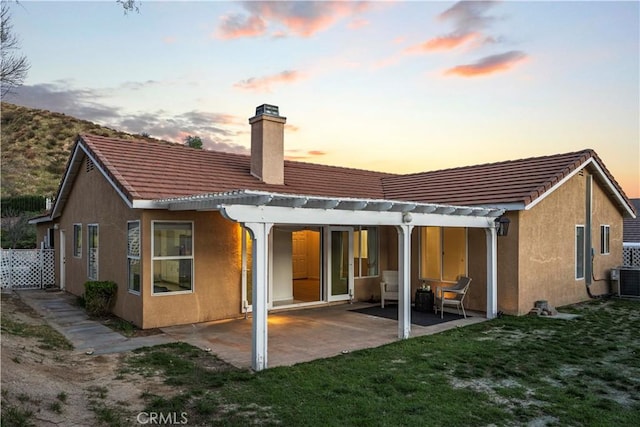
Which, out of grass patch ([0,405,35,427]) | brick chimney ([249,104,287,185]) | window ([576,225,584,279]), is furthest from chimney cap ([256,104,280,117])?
window ([576,225,584,279])

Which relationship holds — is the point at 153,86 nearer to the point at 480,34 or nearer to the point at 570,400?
the point at 480,34

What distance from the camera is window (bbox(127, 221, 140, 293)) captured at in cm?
905

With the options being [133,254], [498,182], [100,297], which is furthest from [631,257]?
[100,297]

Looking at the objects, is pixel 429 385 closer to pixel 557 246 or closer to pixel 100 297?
pixel 100 297

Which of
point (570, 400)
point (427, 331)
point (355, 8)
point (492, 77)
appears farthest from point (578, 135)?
point (570, 400)

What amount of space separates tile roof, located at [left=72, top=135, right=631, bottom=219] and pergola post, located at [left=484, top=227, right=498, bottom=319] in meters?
0.85

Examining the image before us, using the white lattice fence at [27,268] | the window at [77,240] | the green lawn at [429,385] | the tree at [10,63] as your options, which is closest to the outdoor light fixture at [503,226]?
the green lawn at [429,385]

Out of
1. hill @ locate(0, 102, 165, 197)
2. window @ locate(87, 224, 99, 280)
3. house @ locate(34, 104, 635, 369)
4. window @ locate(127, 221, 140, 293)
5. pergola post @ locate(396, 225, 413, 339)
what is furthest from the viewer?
hill @ locate(0, 102, 165, 197)

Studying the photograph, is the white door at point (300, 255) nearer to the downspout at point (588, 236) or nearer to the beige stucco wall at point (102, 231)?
the beige stucco wall at point (102, 231)

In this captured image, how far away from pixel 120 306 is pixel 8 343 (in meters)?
3.26

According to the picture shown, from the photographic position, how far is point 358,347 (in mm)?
7434

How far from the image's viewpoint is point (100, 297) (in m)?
9.84

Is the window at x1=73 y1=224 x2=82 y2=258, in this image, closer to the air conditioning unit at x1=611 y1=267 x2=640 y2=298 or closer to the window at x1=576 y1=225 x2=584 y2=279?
the window at x1=576 y1=225 x2=584 y2=279

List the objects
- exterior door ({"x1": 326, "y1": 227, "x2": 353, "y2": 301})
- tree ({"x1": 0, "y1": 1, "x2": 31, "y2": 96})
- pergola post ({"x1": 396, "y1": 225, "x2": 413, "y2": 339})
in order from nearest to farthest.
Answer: tree ({"x1": 0, "y1": 1, "x2": 31, "y2": 96}) < pergola post ({"x1": 396, "y1": 225, "x2": 413, "y2": 339}) < exterior door ({"x1": 326, "y1": 227, "x2": 353, "y2": 301})
